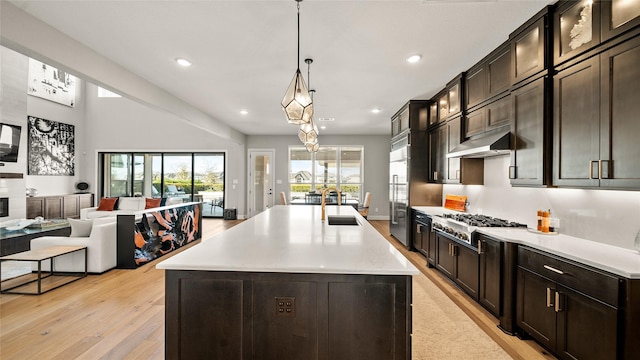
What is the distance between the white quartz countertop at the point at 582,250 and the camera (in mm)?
1498

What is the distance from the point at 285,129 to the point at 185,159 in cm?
349

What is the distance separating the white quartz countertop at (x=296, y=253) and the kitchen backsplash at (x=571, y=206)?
1.73 metres

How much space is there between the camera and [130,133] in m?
8.27

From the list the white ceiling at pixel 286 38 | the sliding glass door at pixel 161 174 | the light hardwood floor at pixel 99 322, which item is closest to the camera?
the light hardwood floor at pixel 99 322

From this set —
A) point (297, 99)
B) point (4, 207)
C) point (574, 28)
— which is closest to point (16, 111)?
point (4, 207)

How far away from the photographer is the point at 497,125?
2.87 meters

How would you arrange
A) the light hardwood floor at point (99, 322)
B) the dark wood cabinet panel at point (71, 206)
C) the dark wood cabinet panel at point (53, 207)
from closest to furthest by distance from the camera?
the light hardwood floor at point (99, 322)
the dark wood cabinet panel at point (53, 207)
the dark wood cabinet panel at point (71, 206)

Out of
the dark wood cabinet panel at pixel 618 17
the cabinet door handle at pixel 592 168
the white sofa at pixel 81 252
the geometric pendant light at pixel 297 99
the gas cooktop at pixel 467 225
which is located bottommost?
the white sofa at pixel 81 252

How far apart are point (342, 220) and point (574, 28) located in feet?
8.11

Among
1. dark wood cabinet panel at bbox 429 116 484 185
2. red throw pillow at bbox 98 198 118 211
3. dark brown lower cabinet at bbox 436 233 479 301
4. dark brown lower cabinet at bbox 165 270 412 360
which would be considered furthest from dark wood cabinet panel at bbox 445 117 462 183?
red throw pillow at bbox 98 198 118 211

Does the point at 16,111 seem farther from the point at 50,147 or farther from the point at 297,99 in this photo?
the point at 297,99

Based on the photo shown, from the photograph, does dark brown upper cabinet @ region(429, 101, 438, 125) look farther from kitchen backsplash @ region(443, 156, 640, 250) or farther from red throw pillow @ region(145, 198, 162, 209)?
red throw pillow @ region(145, 198, 162, 209)

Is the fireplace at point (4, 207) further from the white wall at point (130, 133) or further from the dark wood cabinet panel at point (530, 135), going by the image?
the dark wood cabinet panel at point (530, 135)

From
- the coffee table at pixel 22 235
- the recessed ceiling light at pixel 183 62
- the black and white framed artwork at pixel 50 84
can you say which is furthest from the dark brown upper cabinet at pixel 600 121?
the black and white framed artwork at pixel 50 84
